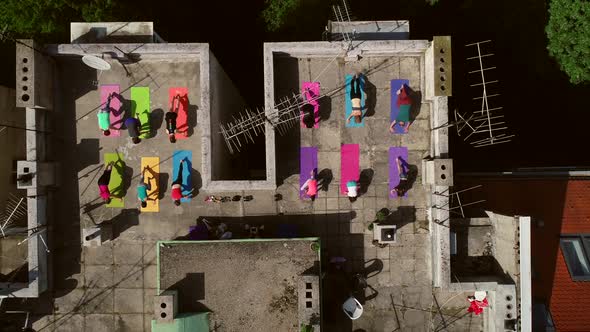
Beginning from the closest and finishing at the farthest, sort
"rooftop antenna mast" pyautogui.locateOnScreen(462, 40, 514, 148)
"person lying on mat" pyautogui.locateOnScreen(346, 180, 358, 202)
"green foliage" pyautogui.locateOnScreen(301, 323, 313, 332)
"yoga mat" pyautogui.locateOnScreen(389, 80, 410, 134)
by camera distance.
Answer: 1. "green foliage" pyautogui.locateOnScreen(301, 323, 313, 332)
2. "rooftop antenna mast" pyautogui.locateOnScreen(462, 40, 514, 148)
3. "person lying on mat" pyautogui.locateOnScreen(346, 180, 358, 202)
4. "yoga mat" pyautogui.locateOnScreen(389, 80, 410, 134)

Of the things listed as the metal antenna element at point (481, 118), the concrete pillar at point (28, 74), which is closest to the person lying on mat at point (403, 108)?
the metal antenna element at point (481, 118)

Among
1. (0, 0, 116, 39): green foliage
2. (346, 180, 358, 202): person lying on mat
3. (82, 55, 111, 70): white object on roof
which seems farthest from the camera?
(0, 0, 116, 39): green foliage

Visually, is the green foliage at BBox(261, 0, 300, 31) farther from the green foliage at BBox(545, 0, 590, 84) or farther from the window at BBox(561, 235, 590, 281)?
the window at BBox(561, 235, 590, 281)

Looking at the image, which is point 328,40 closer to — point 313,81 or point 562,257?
point 313,81

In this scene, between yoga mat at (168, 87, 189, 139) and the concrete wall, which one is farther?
the concrete wall

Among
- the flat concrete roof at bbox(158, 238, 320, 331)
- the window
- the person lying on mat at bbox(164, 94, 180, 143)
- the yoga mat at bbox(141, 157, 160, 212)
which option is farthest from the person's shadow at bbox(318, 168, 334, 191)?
the window

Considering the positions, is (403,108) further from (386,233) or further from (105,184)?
(105,184)

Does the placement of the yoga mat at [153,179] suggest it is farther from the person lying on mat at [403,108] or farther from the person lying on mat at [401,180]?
the person lying on mat at [403,108]

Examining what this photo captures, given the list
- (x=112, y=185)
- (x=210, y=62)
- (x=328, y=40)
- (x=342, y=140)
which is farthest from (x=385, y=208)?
(x=112, y=185)
